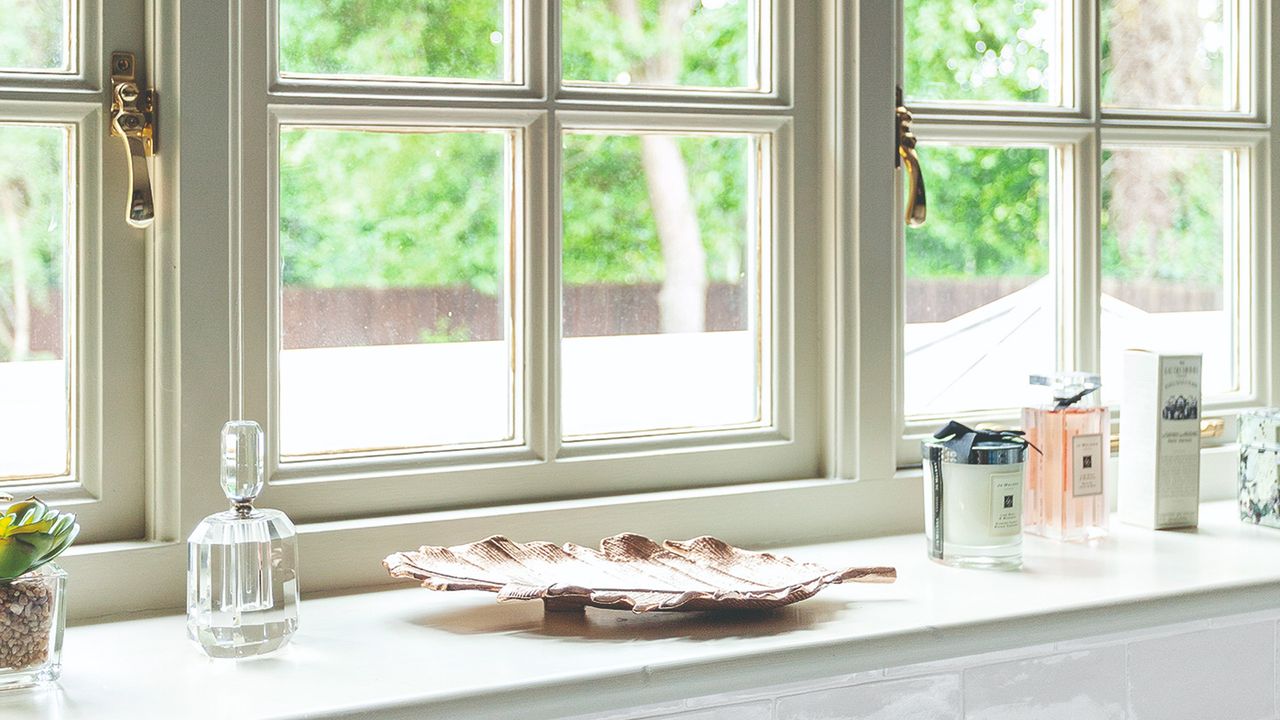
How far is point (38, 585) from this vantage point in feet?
3.52

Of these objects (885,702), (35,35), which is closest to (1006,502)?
(885,702)

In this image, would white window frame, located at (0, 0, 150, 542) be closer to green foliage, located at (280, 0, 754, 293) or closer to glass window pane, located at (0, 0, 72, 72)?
glass window pane, located at (0, 0, 72, 72)

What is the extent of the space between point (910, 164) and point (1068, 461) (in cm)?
39

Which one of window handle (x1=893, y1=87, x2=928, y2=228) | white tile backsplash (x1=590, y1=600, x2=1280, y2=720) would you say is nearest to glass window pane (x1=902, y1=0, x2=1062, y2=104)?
window handle (x1=893, y1=87, x2=928, y2=228)

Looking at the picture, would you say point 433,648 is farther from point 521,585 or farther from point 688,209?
point 688,209

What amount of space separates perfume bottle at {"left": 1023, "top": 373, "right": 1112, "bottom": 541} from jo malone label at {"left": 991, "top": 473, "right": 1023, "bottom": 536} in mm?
146

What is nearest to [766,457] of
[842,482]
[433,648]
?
→ [842,482]

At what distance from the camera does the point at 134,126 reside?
1.28 meters

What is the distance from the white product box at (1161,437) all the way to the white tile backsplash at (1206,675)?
0.20 m

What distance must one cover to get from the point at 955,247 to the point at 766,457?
373 millimetres

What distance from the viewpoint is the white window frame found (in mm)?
1293

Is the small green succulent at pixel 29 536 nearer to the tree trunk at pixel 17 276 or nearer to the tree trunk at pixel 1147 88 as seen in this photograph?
the tree trunk at pixel 17 276

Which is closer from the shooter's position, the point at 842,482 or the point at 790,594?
the point at 790,594

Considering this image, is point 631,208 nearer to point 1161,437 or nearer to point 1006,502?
point 1006,502
